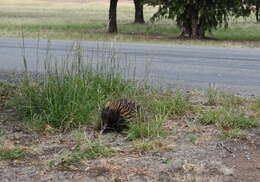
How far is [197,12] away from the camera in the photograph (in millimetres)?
22641

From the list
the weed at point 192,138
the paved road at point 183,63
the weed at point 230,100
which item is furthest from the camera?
the paved road at point 183,63

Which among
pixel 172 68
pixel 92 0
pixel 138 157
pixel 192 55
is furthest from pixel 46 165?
pixel 92 0

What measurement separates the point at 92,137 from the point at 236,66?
20.1 ft

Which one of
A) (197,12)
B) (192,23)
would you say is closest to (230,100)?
(197,12)

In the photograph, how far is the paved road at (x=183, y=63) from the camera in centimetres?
888

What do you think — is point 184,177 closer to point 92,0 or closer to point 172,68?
point 172,68

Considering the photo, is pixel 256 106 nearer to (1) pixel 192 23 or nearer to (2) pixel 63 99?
(2) pixel 63 99

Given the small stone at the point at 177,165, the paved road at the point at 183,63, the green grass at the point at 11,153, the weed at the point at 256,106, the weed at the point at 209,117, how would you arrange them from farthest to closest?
the paved road at the point at 183,63 < the weed at the point at 256,106 < the weed at the point at 209,117 < the green grass at the point at 11,153 < the small stone at the point at 177,165

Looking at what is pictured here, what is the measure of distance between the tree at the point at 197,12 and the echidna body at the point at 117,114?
652 inches

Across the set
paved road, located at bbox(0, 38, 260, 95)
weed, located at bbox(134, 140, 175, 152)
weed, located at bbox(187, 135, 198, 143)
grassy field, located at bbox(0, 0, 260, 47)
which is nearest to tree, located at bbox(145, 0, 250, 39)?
→ grassy field, located at bbox(0, 0, 260, 47)

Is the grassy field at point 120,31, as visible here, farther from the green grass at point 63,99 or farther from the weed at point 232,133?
the weed at point 232,133

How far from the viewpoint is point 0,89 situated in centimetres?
Result: 759

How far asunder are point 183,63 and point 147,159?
7003 mm

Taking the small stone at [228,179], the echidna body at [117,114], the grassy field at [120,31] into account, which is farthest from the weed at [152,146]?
the grassy field at [120,31]
